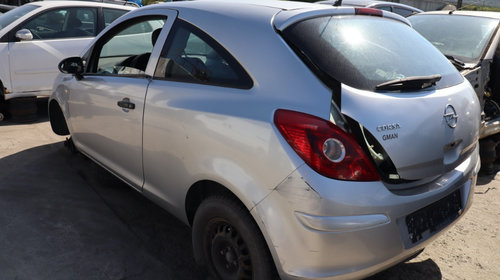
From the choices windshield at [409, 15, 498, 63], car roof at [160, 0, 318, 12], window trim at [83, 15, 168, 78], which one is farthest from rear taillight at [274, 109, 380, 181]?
windshield at [409, 15, 498, 63]

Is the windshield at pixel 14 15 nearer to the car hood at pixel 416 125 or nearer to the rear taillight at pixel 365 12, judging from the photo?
the rear taillight at pixel 365 12

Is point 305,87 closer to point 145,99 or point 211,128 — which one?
point 211,128

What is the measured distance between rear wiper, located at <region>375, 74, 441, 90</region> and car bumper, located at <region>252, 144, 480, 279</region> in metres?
0.52

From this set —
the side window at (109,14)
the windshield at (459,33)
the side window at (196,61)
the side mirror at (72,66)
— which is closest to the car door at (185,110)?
the side window at (196,61)

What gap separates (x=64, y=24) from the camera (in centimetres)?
634

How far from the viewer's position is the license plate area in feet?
6.67

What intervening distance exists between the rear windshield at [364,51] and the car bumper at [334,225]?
534 millimetres

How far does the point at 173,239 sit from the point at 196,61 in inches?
53.7

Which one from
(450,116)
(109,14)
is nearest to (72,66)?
(450,116)

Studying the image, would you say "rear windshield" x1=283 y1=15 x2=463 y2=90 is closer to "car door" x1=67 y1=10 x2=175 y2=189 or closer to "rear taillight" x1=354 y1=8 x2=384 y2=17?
"rear taillight" x1=354 y1=8 x2=384 y2=17

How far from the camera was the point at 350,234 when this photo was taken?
1.85m

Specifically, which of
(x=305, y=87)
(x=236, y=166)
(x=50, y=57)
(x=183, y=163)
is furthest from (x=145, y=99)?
(x=50, y=57)

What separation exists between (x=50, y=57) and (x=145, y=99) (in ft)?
13.6

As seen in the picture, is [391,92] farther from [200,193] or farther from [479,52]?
[479,52]
